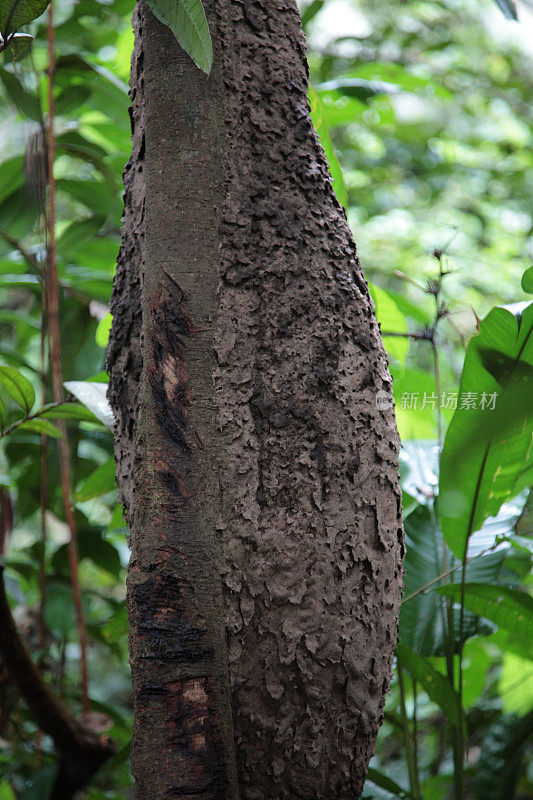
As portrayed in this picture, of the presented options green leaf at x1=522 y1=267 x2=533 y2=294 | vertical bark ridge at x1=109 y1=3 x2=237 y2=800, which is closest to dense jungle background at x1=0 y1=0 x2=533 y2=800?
green leaf at x1=522 y1=267 x2=533 y2=294

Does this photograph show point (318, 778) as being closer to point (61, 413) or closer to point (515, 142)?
point (61, 413)

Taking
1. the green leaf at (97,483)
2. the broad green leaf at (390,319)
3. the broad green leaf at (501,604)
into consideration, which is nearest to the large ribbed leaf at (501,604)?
the broad green leaf at (501,604)

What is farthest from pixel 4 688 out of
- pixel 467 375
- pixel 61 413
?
pixel 467 375

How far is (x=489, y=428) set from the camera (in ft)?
2.37

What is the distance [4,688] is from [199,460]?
0.80m

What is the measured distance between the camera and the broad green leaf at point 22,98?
84 cm

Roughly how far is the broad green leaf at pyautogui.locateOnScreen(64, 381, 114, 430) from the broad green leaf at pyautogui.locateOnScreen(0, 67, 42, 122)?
1.22 ft

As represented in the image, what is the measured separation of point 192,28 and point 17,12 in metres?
0.17

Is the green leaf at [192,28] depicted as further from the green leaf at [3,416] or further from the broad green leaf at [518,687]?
the broad green leaf at [518,687]

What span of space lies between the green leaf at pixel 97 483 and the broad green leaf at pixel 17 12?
1.91 ft

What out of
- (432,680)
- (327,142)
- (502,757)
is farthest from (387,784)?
(327,142)

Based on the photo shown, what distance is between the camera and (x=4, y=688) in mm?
1062

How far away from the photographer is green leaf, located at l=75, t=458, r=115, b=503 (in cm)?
96

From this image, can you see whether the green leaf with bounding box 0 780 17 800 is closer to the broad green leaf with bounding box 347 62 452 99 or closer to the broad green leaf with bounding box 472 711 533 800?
the broad green leaf with bounding box 472 711 533 800
